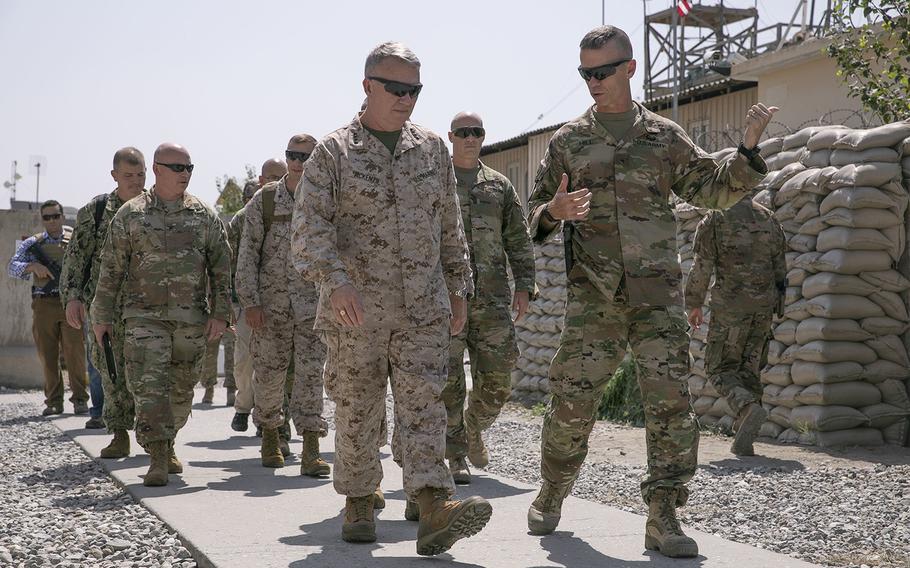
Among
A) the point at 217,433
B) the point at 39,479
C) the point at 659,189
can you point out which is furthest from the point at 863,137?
the point at 39,479

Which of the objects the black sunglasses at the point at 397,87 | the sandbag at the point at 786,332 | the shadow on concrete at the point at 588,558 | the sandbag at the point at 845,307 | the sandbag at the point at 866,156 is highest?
the sandbag at the point at 866,156

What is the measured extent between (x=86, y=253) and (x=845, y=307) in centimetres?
576

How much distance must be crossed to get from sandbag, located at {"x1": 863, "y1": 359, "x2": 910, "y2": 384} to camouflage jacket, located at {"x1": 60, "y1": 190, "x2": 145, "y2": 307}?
582cm

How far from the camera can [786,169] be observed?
30.9 feet

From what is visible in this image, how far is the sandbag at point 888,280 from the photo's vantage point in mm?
8711

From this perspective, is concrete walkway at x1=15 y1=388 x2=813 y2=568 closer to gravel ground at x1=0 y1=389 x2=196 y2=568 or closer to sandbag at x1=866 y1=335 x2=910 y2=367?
gravel ground at x1=0 y1=389 x2=196 y2=568

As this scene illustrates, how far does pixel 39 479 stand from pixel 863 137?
653 centimetres

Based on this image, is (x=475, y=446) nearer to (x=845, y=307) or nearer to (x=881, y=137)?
(x=845, y=307)

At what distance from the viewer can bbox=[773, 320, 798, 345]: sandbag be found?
9.11 m


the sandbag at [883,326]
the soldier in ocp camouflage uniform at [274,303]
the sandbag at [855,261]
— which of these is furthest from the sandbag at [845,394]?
the soldier in ocp camouflage uniform at [274,303]

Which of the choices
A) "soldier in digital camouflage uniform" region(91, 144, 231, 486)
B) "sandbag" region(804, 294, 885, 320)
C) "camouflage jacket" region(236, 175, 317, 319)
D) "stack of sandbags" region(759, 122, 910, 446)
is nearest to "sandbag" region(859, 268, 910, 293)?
"stack of sandbags" region(759, 122, 910, 446)

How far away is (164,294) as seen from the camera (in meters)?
6.67

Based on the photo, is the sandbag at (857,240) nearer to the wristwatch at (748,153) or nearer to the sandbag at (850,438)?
the sandbag at (850,438)

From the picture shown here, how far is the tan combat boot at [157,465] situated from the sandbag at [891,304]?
5464mm
